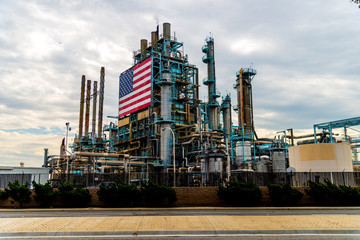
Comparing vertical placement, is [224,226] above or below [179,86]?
below

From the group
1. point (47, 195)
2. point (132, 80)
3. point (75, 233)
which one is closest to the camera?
point (75, 233)

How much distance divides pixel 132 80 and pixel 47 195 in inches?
1947

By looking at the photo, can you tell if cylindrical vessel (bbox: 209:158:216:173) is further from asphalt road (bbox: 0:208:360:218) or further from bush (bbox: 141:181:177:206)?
asphalt road (bbox: 0:208:360:218)

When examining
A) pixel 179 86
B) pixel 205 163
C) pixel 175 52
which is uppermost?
pixel 175 52

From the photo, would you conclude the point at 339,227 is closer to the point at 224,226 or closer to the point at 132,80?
the point at 224,226

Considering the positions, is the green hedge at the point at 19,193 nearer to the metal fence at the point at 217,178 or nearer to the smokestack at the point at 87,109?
the metal fence at the point at 217,178

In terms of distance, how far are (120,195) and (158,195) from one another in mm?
2742

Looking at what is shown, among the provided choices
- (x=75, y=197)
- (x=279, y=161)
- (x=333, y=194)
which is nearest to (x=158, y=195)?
(x=75, y=197)

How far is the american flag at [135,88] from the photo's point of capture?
64.7 metres

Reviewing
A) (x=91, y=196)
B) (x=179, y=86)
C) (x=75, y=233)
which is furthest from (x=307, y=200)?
(x=179, y=86)

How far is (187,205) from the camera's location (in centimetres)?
2395

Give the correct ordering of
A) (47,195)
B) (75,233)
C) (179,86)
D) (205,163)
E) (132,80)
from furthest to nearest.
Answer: (132,80) < (179,86) < (205,163) < (47,195) < (75,233)

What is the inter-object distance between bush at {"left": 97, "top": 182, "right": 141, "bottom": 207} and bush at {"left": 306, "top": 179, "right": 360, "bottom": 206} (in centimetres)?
1271

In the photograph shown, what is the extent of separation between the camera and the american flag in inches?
2547
